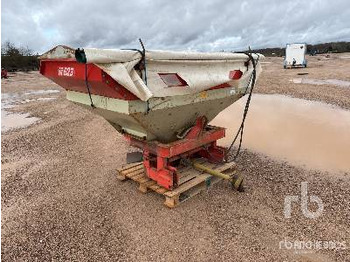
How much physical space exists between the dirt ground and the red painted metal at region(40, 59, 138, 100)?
177 centimetres

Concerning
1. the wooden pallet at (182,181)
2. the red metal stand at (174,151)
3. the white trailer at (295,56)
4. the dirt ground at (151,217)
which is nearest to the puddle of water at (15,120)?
the dirt ground at (151,217)

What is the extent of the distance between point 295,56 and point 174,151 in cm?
2735

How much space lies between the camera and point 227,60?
16.5ft

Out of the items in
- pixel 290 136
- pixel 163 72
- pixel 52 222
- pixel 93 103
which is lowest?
pixel 52 222

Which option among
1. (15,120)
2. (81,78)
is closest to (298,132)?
(81,78)

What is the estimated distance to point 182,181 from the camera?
497 cm

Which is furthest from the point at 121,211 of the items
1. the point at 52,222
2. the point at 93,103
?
the point at 93,103

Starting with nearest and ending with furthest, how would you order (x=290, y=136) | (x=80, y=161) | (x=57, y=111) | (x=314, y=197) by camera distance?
(x=314, y=197), (x=80, y=161), (x=290, y=136), (x=57, y=111)

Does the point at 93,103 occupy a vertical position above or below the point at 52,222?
above

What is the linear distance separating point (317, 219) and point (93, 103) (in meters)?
3.52

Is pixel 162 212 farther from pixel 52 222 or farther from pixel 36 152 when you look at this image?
pixel 36 152

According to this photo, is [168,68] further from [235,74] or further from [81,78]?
[235,74]

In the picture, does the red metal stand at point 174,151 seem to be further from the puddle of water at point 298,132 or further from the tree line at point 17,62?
the tree line at point 17,62

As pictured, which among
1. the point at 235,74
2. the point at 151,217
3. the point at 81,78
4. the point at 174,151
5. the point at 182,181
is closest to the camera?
the point at 81,78
